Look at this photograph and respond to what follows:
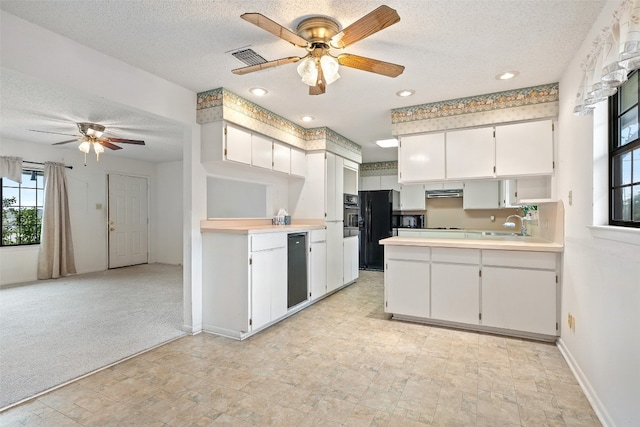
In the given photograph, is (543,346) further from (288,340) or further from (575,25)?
(575,25)

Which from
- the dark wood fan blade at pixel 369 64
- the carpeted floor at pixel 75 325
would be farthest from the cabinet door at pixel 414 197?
the carpeted floor at pixel 75 325

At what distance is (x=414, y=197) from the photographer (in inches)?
182

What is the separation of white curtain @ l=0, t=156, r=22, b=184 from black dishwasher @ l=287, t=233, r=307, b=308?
194 inches

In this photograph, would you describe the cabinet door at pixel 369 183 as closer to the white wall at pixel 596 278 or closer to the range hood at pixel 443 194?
the range hood at pixel 443 194

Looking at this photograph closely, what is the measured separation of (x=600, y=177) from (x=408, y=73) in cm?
161

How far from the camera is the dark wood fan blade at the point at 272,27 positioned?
1.67 m

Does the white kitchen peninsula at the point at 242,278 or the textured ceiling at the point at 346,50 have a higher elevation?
the textured ceiling at the point at 346,50

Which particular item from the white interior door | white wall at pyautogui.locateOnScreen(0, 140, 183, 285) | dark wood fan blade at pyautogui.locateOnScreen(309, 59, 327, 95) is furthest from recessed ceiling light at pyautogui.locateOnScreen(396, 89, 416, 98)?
the white interior door

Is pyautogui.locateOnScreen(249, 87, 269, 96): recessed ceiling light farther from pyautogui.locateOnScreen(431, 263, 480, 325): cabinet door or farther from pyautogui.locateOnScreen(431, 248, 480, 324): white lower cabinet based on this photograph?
pyautogui.locateOnScreen(431, 263, 480, 325): cabinet door

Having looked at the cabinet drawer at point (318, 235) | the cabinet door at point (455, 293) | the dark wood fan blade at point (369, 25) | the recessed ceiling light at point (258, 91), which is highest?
the recessed ceiling light at point (258, 91)

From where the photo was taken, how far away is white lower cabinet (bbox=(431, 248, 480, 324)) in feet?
10.4

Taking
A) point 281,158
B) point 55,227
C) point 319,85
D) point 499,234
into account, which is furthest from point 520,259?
point 55,227

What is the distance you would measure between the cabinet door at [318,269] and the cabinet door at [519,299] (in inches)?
77.6

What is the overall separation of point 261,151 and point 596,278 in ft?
10.3
